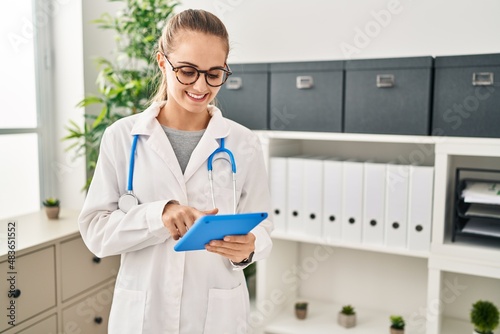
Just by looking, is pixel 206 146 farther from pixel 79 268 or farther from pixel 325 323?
pixel 325 323

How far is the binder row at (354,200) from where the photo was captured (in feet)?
6.07

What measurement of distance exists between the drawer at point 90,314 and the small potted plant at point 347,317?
1062mm

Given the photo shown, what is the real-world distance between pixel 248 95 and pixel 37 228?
1.07 m

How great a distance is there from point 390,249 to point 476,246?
0.31 meters

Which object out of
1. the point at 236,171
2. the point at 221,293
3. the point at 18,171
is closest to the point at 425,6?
the point at 236,171

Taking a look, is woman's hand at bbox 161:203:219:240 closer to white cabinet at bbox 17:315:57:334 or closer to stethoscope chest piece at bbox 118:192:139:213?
stethoscope chest piece at bbox 118:192:139:213

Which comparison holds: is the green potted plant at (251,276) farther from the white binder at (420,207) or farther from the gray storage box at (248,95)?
the white binder at (420,207)

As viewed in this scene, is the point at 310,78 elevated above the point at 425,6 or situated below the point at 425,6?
below

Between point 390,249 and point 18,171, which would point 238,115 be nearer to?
point 390,249

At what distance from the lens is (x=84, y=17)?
250cm

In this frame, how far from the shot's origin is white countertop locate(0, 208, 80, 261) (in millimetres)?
1810

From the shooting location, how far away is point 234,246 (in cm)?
108

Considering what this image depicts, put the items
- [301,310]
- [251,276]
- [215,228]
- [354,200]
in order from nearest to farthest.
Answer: [215,228] < [354,200] < [301,310] < [251,276]

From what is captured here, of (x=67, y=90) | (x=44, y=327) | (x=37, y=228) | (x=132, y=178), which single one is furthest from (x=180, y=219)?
(x=67, y=90)
